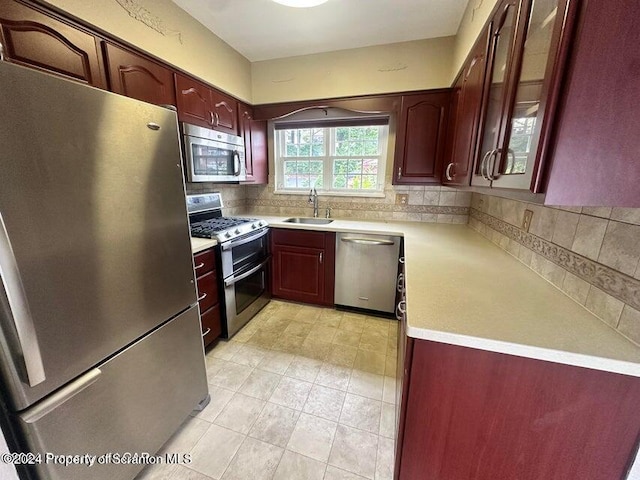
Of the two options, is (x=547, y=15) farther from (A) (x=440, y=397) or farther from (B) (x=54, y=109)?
(B) (x=54, y=109)

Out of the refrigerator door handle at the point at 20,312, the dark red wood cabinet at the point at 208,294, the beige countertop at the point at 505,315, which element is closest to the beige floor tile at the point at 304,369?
the dark red wood cabinet at the point at 208,294

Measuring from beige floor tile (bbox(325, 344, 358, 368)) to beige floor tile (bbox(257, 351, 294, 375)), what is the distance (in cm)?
30

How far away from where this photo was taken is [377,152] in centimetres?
275

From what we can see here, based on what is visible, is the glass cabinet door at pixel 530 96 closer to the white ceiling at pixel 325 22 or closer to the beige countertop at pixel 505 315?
the beige countertop at pixel 505 315

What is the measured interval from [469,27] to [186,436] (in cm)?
307

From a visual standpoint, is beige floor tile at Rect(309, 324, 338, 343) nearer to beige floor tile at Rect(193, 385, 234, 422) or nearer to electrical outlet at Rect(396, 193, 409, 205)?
beige floor tile at Rect(193, 385, 234, 422)

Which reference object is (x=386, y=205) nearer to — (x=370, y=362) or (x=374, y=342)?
(x=374, y=342)

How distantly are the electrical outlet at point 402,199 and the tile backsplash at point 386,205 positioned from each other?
0.01 metres

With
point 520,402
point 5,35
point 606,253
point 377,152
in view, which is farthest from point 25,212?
point 377,152

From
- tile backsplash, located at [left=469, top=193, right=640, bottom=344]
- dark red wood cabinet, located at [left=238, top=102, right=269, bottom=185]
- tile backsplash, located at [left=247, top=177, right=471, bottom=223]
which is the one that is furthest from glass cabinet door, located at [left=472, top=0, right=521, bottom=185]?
dark red wood cabinet, located at [left=238, top=102, right=269, bottom=185]

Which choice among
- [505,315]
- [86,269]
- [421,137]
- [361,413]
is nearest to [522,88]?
[505,315]

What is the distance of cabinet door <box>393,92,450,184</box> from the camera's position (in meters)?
2.24

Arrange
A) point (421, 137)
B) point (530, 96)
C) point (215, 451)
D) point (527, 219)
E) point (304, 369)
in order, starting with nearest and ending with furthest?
point (530, 96) < point (215, 451) < point (527, 219) < point (304, 369) < point (421, 137)

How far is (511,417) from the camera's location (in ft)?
2.63
